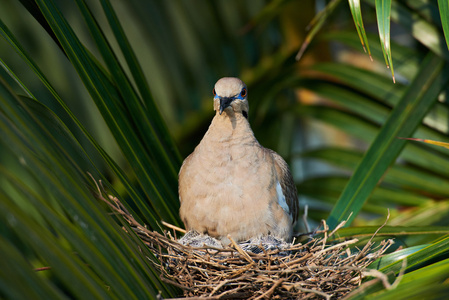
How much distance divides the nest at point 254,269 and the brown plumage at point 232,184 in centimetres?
22

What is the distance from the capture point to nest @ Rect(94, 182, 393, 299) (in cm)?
222

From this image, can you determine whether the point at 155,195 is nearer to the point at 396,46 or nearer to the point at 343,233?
the point at 343,233

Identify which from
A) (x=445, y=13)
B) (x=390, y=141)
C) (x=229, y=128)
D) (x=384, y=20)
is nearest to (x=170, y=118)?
(x=229, y=128)

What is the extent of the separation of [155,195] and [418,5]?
189cm

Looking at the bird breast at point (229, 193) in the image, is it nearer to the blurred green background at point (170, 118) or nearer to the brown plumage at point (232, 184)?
the brown plumage at point (232, 184)

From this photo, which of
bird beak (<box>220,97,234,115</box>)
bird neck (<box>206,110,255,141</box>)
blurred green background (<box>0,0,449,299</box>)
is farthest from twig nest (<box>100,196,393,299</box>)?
bird beak (<box>220,97,234,115</box>)

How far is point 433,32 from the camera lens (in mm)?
2914

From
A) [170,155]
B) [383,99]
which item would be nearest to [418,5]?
[383,99]

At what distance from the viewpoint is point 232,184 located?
9.00 feet

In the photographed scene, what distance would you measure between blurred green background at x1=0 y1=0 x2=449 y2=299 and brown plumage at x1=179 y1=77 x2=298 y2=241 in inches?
5.4

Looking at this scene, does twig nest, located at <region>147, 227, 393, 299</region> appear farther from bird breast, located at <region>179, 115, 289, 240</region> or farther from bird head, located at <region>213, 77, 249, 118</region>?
bird head, located at <region>213, 77, 249, 118</region>

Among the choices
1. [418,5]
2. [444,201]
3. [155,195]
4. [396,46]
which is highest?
[418,5]

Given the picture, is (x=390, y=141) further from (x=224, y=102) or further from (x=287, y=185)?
(x=224, y=102)

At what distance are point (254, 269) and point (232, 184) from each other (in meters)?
0.62
